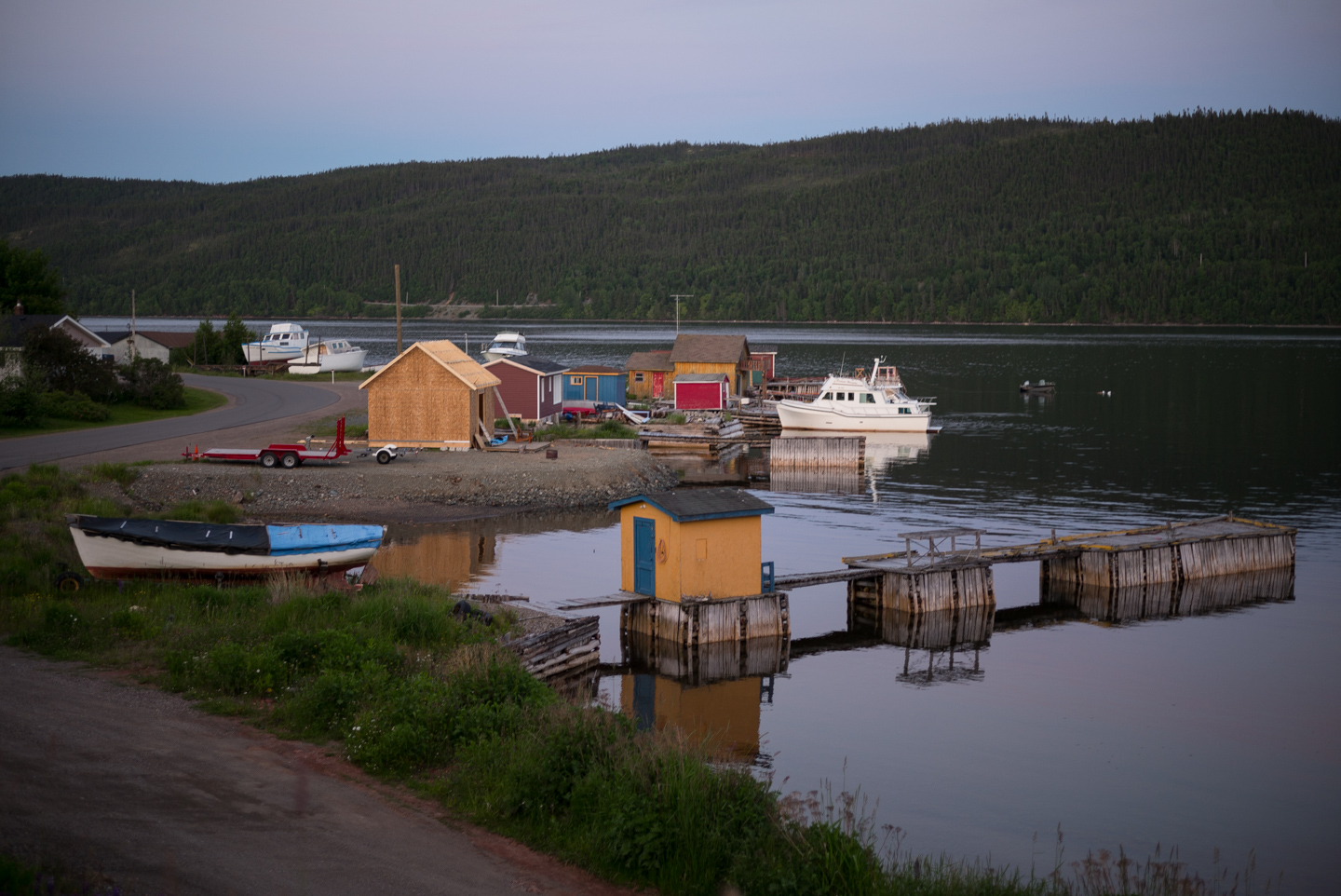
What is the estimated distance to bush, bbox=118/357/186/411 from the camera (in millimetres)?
52875

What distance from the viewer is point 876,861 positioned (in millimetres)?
11320

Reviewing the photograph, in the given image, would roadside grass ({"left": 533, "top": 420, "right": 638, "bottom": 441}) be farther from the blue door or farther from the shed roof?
the blue door

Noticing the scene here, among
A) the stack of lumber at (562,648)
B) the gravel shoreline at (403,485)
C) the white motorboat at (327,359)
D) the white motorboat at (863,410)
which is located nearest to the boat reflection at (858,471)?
the white motorboat at (863,410)

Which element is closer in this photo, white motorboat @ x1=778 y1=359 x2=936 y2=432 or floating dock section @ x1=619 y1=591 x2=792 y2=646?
floating dock section @ x1=619 y1=591 x2=792 y2=646

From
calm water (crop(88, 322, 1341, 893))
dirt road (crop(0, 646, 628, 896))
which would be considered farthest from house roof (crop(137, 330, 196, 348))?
dirt road (crop(0, 646, 628, 896))

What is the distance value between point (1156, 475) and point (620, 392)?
29169mm

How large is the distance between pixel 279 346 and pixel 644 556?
67597 millimetres

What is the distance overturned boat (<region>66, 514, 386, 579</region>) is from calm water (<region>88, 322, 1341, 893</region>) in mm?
5196

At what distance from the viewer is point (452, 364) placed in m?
44.6

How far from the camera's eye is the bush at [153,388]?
5288 cm

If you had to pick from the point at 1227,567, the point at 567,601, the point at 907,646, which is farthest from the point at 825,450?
the point at 567,601

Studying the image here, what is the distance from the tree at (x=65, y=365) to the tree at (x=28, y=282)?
24.5 metres

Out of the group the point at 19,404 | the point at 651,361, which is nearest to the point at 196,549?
the point at 19,404

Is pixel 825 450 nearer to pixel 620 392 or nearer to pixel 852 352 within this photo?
pixel 620 392
